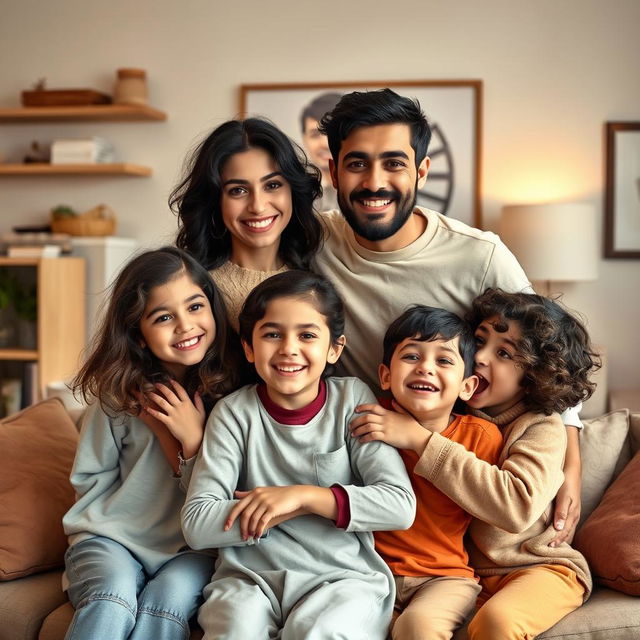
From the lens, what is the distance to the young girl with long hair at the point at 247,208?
220 cm

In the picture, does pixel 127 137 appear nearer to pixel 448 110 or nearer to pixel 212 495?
pixel 448 110

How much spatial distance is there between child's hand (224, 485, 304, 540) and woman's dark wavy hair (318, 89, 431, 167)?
35.7 inches

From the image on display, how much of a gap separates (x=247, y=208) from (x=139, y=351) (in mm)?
453

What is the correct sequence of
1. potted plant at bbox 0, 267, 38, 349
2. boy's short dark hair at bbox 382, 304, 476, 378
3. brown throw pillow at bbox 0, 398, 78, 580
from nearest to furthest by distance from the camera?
boy's short dark hair at bbox 382, 304, 476, 378
brown throw pillow at bbox 0, 398, 78, 580
potted plant at bbox 0, 267, 38, 349

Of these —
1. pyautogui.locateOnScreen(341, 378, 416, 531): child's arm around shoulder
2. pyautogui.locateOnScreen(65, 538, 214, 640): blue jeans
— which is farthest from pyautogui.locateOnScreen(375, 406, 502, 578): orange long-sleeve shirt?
pyautogui.locateOnScreen(65, 538, 214, 640): blue jeans

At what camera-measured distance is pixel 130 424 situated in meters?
2.06

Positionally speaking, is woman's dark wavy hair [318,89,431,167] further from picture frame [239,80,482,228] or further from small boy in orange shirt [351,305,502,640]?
picture frame [239,80,482,228]

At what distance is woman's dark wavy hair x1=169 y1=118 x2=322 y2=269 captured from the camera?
7.23 ft

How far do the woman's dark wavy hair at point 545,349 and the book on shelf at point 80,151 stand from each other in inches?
132

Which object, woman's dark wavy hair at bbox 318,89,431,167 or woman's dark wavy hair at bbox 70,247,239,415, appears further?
woman's dark wavy hair at bbox 318,89,431,167

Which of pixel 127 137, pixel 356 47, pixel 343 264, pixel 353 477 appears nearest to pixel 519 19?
pixel 356 47

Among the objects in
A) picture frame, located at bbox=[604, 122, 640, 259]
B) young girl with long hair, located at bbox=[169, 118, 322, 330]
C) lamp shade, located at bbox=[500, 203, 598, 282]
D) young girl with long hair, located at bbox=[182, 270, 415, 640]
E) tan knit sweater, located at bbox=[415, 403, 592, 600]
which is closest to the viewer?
young girl with long hair, located at bbox=[182, 270, 415, 640]

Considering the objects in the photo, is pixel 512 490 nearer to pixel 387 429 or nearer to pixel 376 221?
pixel 387 429

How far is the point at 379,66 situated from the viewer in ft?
15.6
